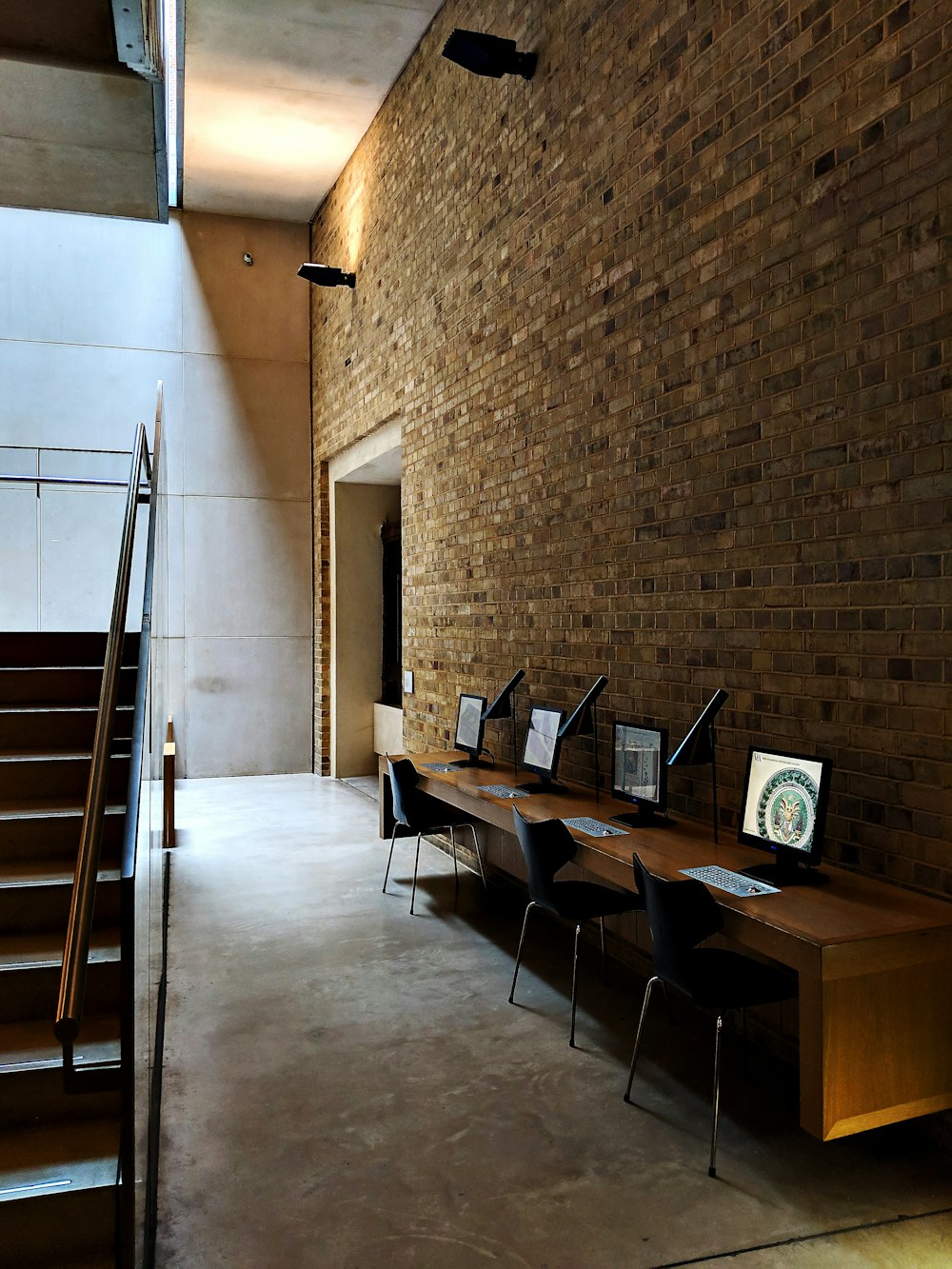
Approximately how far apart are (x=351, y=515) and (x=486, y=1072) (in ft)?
21.5

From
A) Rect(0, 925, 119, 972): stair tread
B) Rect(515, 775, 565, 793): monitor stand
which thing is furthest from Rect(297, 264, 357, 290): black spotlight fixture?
Rect(0, 925, 119, 972): stair tread

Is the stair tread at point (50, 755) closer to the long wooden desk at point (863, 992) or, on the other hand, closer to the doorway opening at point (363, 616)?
the long wooden desk at point (863, 992)

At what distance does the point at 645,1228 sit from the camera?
2.35 m

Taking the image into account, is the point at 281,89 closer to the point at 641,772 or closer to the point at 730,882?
the point at 641,772

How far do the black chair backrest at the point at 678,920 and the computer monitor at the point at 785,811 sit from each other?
0.29 m

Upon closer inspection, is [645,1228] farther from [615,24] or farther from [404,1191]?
[615,24]

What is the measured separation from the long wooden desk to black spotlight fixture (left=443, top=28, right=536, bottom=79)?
162 inches

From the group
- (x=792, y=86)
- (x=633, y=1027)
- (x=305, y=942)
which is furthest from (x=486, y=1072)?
(x=792, y=86)

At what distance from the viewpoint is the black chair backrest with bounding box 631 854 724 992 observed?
2625 millimetres

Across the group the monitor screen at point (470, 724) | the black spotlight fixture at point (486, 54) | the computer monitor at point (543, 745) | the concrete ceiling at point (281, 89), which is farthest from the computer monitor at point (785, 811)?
the concrete ceiling at point (281, 89)

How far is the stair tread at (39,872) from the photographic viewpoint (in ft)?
9.66

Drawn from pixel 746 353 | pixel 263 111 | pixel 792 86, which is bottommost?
pixel 746 353

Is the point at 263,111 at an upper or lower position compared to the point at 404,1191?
Answer: upper

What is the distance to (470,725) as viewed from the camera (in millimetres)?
5375
